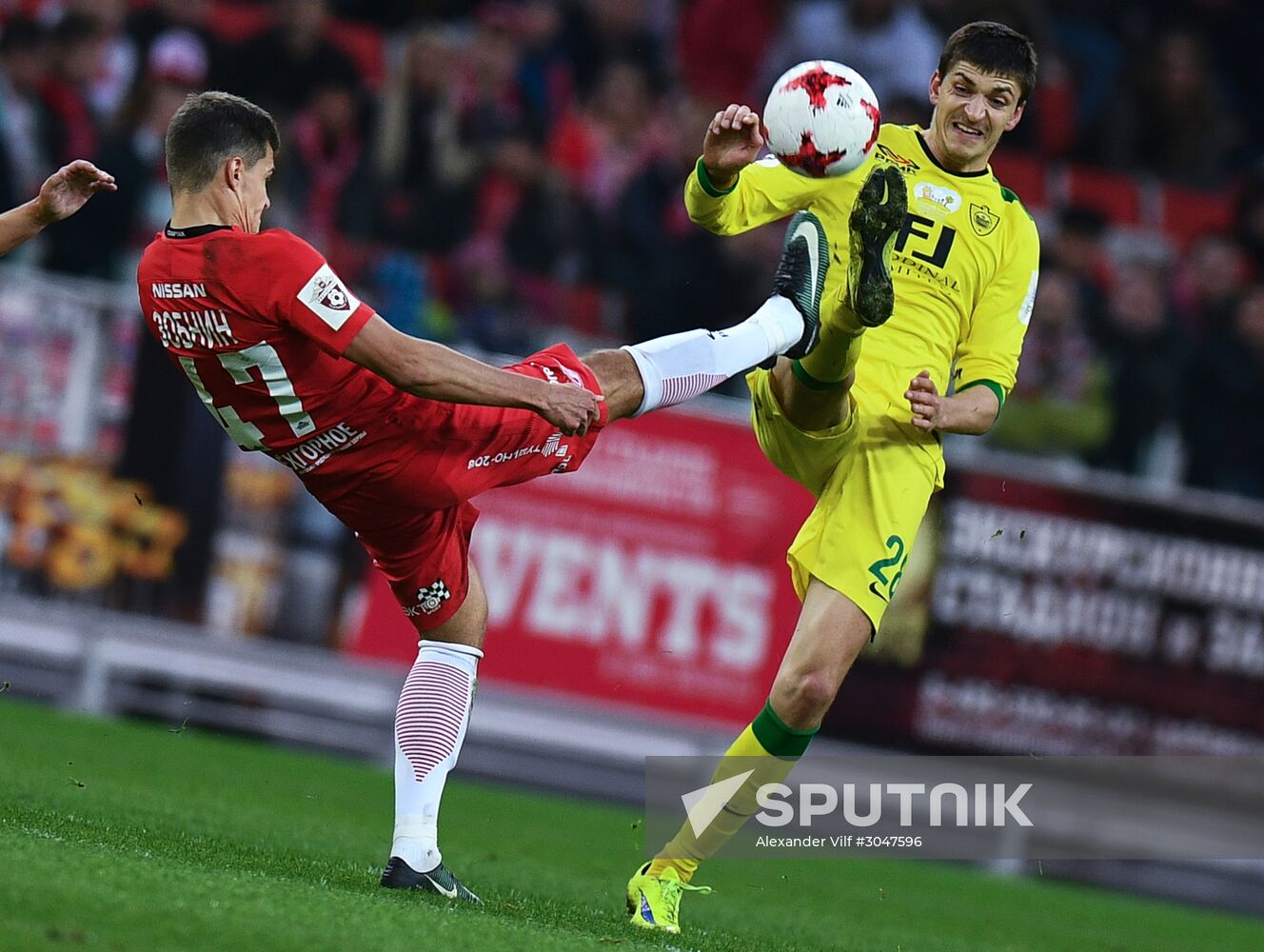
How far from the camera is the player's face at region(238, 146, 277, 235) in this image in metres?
5.15

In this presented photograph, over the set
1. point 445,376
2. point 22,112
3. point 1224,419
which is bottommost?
point 445,376

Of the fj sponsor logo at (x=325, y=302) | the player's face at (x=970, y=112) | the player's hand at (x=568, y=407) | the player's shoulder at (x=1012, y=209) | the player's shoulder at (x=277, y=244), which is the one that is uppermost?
the player's face at (x=970, y=112)

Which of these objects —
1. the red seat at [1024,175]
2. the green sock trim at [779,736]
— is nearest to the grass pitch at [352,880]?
the green sock trim at [779,736]

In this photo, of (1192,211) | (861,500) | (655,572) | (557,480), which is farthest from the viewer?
(1192,211)

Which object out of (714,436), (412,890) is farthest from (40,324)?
(412,890)

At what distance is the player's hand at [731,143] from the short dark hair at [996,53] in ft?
2.80

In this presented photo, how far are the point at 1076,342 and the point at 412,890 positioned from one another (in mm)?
8204

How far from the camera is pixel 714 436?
1052 cm

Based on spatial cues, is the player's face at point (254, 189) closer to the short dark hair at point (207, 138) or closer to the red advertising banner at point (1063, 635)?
the short dark hair at point (207, 138)

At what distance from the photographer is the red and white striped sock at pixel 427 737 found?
17.9ft

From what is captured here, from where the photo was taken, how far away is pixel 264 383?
5207 millimetres

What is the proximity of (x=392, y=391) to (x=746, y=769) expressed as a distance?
1801 mm

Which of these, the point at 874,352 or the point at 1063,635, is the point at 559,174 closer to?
the point at 1063,635

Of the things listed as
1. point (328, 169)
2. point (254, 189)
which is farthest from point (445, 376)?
point (328, 169)
